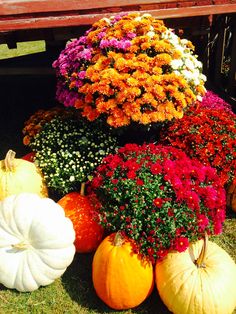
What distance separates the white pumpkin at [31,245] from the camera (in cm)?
349

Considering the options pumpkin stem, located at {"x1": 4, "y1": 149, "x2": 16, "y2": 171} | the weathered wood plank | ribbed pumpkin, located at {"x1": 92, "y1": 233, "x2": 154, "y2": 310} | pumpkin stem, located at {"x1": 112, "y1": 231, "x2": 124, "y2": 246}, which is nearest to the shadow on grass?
ribbed pumpkin, located at {"x1": 92, "y1": 233, "x2": 154, "y2": 310}

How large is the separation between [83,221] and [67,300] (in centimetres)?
67

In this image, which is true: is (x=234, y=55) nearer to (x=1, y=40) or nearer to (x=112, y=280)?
(x=1, y=40)

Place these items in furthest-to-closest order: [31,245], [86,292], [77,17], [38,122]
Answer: [38,122]
[77,17]
[86,292]
[31,245]

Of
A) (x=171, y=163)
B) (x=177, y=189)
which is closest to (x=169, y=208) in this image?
(x=177, y=189)

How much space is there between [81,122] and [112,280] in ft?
5.65

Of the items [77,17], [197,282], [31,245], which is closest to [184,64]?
[77,17]

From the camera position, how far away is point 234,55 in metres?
5.58

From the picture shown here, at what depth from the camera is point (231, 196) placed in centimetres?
438

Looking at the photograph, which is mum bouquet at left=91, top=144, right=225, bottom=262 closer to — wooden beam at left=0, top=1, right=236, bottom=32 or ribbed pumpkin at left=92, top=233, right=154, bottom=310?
ribbed pumpkin at left=92, top=233, right=154, bottom=310

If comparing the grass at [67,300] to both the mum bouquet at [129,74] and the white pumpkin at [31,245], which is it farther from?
the mum bouquet at [129,74]

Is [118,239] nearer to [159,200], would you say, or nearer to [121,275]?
[121,275]

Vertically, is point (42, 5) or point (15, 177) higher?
point (42, 5)

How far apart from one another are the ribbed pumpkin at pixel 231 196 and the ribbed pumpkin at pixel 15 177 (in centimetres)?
189
